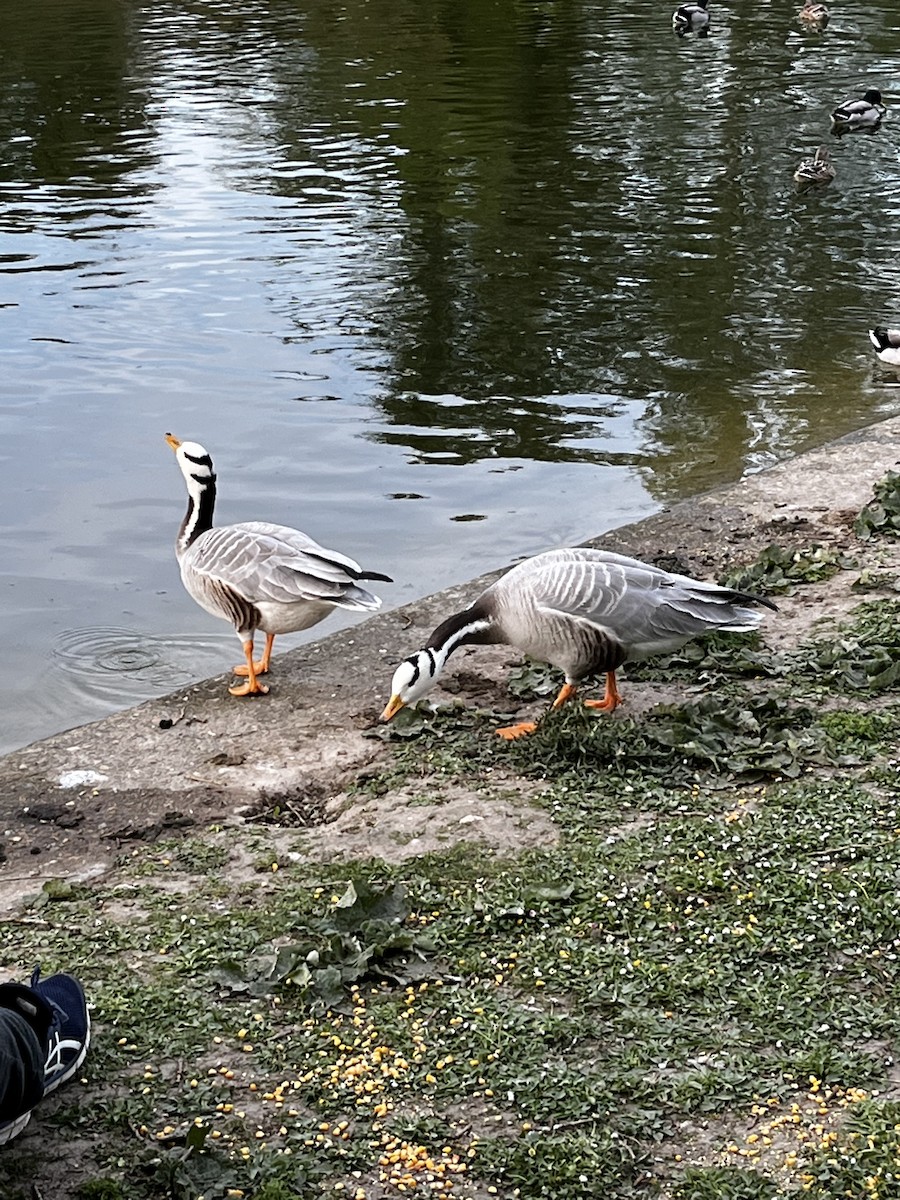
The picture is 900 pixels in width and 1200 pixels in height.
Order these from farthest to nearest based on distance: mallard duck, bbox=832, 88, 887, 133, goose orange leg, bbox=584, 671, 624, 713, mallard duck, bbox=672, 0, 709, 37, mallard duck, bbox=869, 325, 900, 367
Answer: mallard duck, bbox=672, 0, 709, 37 → mallard duck, bbox=832, 88, 887, 133 → mallard duck, bbox=869, 325, 900, 367 → goose orange leg, bbox=584, 671, 624, 713

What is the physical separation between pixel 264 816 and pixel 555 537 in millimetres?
4505

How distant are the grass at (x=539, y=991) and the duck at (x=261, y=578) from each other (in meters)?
1.23

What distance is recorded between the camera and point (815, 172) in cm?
1878

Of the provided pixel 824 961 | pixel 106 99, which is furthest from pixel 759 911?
pixel 106 99

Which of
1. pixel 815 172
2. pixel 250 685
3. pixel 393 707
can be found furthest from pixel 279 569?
pixel 815 172

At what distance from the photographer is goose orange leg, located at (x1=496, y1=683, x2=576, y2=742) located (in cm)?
673

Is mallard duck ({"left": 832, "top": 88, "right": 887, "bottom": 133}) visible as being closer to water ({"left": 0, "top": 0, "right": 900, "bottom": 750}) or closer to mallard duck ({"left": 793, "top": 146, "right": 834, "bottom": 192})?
water ({"left": 0, "top": 0, "right": 900, "bottom": 750})

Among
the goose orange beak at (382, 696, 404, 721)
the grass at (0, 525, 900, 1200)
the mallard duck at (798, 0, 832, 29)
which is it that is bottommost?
the goose orange beak at (382, 696, 404, 721)

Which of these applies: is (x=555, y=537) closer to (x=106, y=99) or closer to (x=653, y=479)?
(x=653, y=479)

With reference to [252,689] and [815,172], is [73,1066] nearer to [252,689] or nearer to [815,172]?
[252,689]

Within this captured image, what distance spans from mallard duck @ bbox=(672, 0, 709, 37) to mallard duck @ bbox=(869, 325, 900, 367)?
18.3m

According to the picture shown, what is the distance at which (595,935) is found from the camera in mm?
5156

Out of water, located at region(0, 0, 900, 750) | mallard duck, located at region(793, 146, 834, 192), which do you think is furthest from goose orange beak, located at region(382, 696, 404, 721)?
mallard duck, located at region(793, 146, 834, 192)

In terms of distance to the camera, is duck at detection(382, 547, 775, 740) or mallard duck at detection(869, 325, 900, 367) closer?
duck at detection(382, 547, 775, 740)
